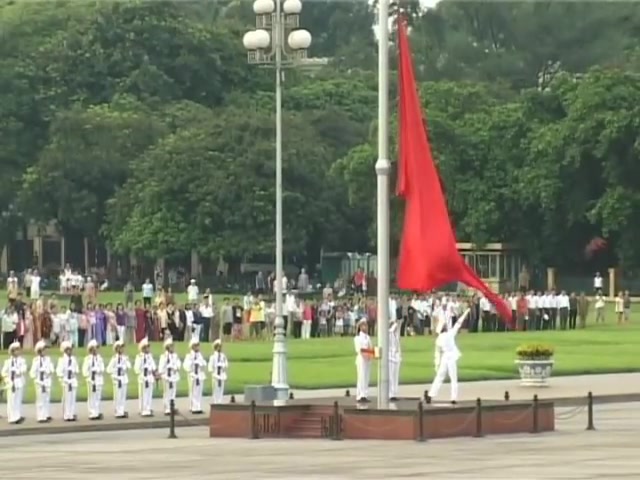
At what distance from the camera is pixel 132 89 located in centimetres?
10938

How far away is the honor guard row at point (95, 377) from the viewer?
35719 mm

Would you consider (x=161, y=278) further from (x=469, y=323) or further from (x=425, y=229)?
(x=425, y=229)

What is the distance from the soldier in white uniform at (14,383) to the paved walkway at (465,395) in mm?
221

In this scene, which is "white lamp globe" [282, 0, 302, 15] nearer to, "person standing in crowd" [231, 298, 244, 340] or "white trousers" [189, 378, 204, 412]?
"white trousers" [189, 378, 204, 412]

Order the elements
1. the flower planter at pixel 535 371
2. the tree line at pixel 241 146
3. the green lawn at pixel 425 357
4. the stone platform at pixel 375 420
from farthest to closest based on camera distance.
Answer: the tree line at pixel 241 146
the green lawn at pixel 425 357
the flower planter at pixel 535 371
the stone platform at pixel 375 420

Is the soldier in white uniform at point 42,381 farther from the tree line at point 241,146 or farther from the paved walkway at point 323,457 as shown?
the tree line at point 241,146

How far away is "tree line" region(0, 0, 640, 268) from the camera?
9306cm

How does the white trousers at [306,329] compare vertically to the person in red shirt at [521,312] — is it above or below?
below

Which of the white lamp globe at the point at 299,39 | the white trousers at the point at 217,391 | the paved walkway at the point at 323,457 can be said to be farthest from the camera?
the white trousers at the point at 217,391

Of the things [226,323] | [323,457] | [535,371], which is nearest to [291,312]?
[226,323]

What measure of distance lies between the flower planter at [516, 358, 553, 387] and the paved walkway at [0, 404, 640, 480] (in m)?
8.82

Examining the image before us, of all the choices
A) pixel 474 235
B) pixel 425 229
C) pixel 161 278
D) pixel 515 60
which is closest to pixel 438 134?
pixel 474 235

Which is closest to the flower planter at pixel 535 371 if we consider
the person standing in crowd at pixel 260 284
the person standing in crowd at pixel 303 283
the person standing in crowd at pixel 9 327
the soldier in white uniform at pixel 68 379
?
the soldier in white uniform at pixel 68 379

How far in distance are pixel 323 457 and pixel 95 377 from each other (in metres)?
8.57
